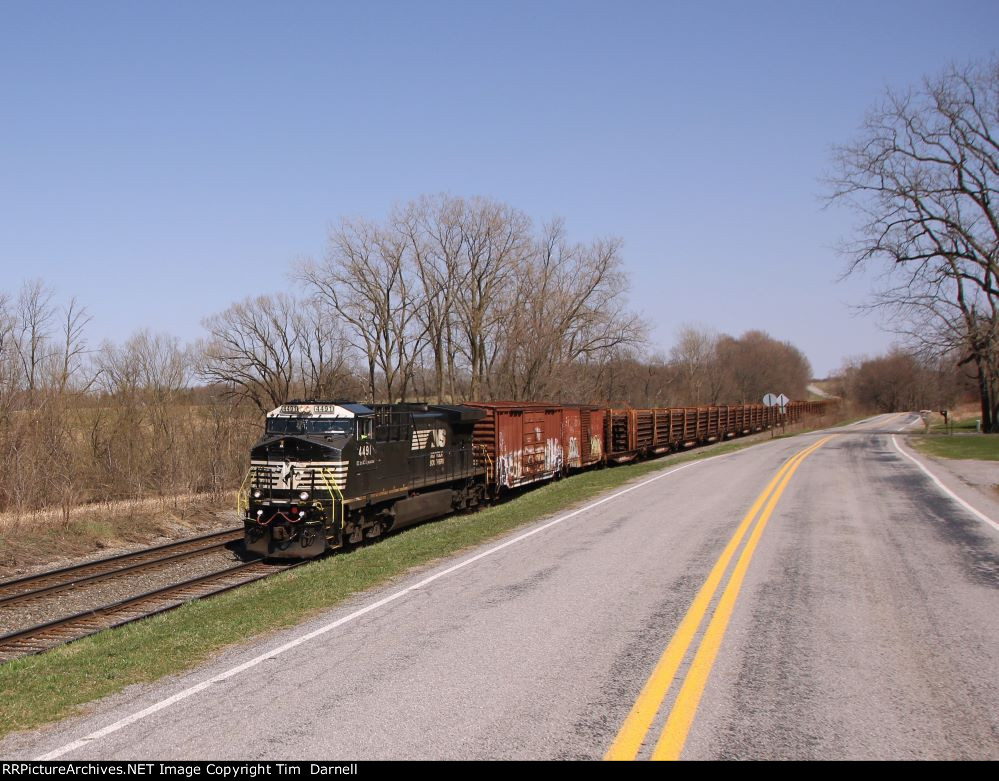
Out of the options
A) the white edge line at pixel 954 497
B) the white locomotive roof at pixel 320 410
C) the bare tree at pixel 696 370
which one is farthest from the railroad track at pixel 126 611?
the bare tree at pixel 696 370

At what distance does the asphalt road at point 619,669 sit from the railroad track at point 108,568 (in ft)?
26.7

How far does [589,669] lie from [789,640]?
7.11 feet

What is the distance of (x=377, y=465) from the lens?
1741 centimetres

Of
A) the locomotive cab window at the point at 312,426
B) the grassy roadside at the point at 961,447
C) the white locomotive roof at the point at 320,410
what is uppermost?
the white locomotive roof at the point at 320,410

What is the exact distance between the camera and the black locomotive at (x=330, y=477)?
52.3ft

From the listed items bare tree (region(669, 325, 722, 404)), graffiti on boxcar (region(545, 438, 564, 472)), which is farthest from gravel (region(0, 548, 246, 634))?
bare tree (region(669, 325, 722, 404))

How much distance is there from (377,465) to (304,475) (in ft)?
6.30

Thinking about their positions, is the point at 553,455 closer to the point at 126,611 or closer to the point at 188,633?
the point at 126,611

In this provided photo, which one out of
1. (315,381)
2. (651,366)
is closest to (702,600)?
(315,381)

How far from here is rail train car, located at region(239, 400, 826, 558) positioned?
1600 cm

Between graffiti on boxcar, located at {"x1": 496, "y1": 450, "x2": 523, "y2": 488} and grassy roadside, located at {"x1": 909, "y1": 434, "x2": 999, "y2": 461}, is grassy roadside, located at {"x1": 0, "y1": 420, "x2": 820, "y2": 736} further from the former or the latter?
grassy roadside, located at {"x1": 909, "y1": 434, "x2": 999, "y2": 461}

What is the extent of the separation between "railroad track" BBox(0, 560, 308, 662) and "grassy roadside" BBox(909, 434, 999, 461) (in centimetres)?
2864

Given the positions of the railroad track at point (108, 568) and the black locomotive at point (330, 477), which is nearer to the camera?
the railroad track at point (108, 568)

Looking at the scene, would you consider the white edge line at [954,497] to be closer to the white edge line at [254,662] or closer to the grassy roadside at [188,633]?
the white edge line at [254,662]
